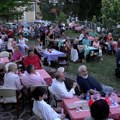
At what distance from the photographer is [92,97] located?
20.7 ft

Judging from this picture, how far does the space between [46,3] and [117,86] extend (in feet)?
140

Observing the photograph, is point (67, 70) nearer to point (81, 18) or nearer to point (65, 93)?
point (65, 93)

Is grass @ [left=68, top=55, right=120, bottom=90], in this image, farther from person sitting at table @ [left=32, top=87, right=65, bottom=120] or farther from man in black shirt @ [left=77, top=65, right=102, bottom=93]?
person sitting at table @ [left=32, top=87, right=65, bottom=120]

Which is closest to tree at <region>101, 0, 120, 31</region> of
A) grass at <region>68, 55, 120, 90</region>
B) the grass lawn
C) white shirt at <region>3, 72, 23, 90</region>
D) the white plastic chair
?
the grass lawn

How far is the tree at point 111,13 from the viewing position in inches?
965

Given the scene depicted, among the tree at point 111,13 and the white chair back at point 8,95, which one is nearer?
the white chair back at point 8,95

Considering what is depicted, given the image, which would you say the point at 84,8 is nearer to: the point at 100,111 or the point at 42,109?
the point at 42,109

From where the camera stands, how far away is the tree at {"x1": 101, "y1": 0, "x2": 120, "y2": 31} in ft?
80.4

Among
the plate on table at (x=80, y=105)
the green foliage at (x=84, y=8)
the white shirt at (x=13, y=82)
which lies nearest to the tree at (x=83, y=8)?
the green foliage at (x=84, y=8)

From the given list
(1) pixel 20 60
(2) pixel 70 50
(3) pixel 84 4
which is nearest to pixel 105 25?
(2) pixel 70 50

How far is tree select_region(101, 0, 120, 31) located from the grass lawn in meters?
8.01

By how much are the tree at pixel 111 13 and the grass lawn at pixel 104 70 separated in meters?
8.01

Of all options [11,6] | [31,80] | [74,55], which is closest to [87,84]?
[31,80]

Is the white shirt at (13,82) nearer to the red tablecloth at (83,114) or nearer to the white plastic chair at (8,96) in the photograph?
the white plastic chair at (8,96)
